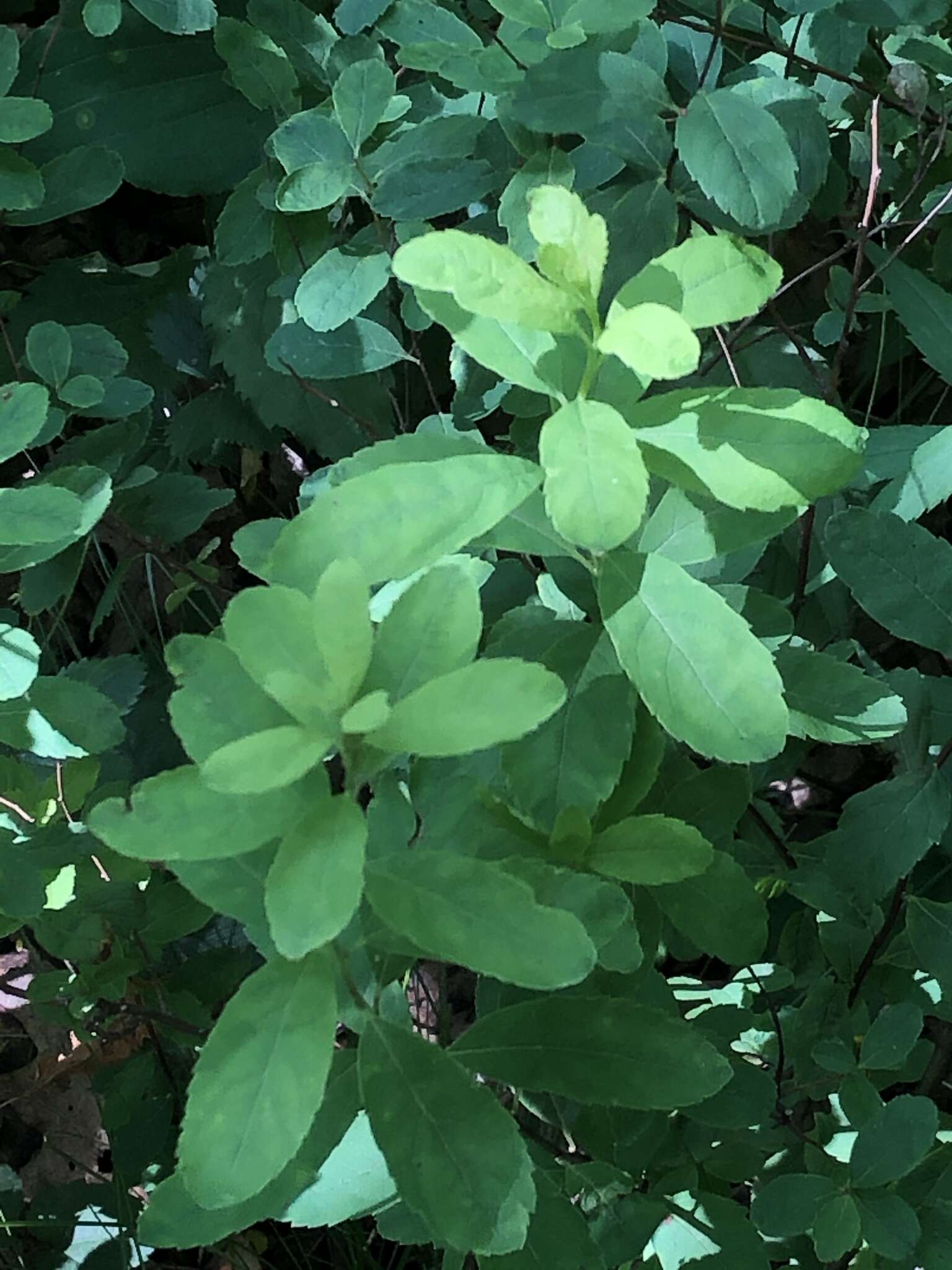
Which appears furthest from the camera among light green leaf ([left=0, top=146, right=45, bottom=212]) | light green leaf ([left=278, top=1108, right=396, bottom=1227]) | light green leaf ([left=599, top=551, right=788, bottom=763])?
light green leaf ([left=0, top=146, right=45, bottom=212])

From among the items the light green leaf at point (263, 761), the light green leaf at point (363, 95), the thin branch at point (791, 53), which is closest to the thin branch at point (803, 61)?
the thin branch at point (791, 53)

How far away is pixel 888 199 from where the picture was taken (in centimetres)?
123

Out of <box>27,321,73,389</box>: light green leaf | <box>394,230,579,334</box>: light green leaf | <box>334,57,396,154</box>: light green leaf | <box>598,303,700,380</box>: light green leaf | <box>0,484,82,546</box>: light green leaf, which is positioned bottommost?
<box>27,321,73,389</box>: light green leaf

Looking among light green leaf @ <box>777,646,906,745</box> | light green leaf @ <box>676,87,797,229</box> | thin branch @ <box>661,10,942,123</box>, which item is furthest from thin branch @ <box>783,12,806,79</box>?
light green leaf @ <box>777,646,906,745</box>

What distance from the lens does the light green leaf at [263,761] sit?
464mm

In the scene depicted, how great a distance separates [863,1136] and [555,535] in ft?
1.86

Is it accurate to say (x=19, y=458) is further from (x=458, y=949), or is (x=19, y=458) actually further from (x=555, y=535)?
(x=458, y=949)

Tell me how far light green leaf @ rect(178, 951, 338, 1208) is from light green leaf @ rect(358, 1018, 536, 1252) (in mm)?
64

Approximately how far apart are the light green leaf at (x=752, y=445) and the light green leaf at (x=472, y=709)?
6.5 inches

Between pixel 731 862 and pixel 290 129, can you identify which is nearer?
pixel 731 862

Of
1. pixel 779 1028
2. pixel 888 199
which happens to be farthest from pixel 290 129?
→ pixel 779 1028

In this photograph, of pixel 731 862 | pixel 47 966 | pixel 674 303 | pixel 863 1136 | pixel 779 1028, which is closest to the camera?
pixel 674 303

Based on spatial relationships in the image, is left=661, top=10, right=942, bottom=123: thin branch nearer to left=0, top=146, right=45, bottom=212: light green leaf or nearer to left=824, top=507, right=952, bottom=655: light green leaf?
left=824, top=507, right=952, bottom=655: light green leaf

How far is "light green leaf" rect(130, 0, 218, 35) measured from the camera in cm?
111
